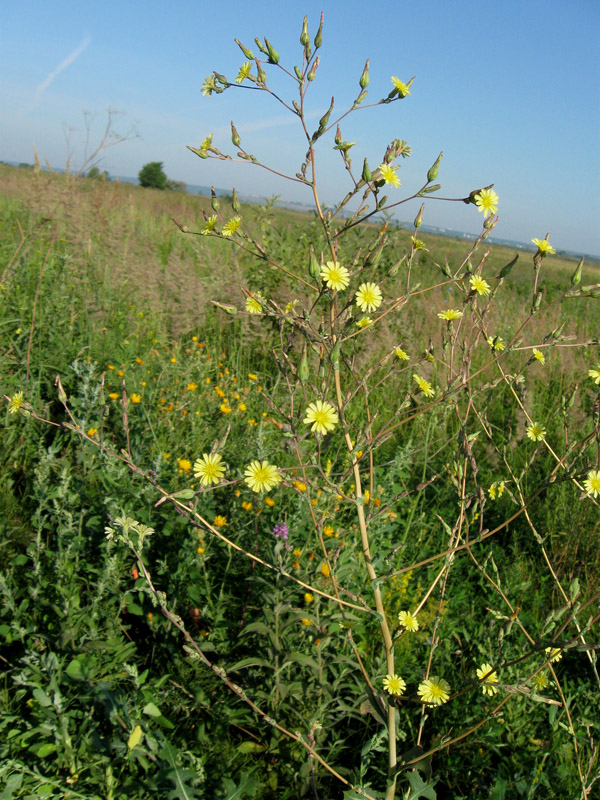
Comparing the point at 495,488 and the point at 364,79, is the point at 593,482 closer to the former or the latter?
the point at 495,488

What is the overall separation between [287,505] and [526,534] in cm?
129

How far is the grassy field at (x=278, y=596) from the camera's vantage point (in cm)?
120

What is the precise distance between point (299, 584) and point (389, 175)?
1017 millimetres

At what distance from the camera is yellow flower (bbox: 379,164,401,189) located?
1.09m

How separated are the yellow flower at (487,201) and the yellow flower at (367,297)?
32 centimetres

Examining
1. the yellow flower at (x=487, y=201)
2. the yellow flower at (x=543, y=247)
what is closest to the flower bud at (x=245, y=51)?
the yellow flower at (x=487, y=201)

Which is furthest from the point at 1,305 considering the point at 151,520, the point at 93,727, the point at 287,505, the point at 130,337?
the point at 93,727

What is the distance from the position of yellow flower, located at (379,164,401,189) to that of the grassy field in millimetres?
176

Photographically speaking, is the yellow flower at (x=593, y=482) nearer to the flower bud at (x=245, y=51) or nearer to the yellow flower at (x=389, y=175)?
the yellow flower at (x=389, y=175)

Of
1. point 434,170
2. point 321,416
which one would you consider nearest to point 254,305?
point 321,416

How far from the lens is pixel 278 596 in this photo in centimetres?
144

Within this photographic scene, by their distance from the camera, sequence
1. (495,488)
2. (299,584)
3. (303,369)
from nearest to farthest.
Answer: (303,369), (299,584), (495,488)

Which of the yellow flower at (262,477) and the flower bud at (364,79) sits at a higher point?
the flower bud at (364,79)

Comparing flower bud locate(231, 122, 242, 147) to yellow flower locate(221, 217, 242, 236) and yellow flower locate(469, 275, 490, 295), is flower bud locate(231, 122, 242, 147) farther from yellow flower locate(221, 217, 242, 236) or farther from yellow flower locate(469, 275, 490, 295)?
yellow flower locate(469, 275, 490, 295)
